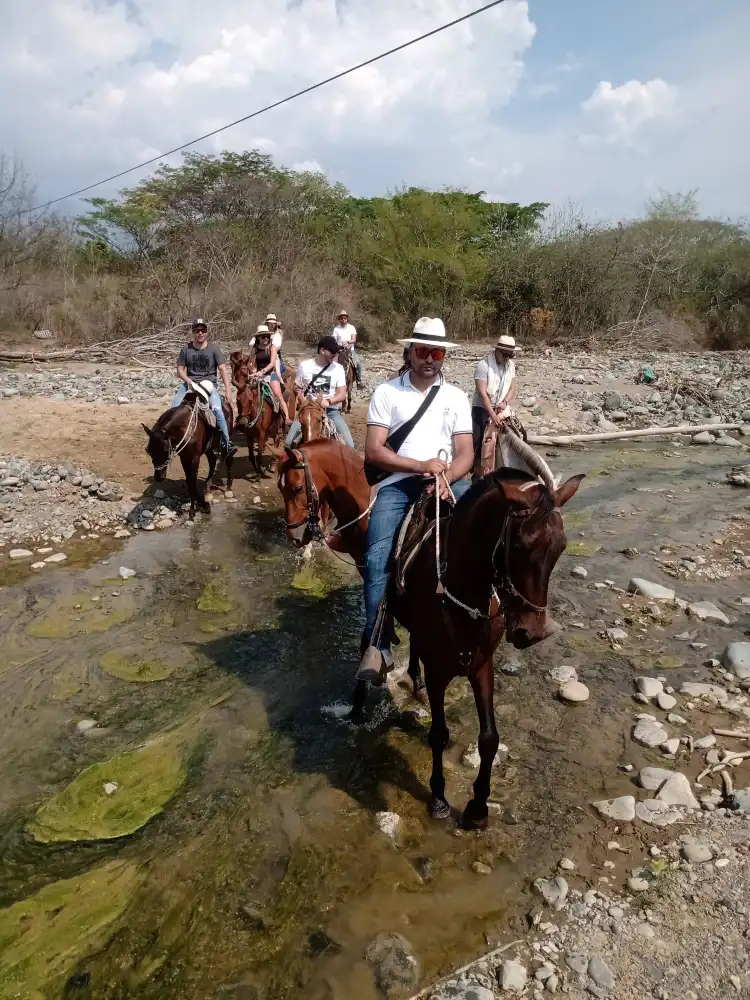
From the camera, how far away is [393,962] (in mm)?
3221

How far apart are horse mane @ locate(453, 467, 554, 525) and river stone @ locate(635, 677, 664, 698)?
2.72 m

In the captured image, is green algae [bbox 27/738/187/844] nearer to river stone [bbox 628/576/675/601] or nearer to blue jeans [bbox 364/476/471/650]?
blue jeans [bbox 364/476/471/650]

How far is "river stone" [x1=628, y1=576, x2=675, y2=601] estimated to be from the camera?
6.82 meters

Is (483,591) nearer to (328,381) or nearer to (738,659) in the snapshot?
(738,659)

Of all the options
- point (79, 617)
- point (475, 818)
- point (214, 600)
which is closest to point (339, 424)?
point (214, 600)

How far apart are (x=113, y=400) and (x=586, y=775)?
43.3 ft

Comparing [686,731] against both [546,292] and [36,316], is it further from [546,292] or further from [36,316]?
[546,292]

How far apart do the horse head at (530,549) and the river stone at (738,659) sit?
10.6 ft

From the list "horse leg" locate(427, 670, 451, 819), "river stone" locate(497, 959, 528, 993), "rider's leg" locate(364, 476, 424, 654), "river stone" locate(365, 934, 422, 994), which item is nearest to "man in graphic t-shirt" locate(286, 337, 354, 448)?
"rider's leg" locate(364, 476, 424, 654)

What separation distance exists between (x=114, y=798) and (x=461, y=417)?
344 centimetres

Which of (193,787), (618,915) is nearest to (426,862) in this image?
(618,915)

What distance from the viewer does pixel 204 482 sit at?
1091cm

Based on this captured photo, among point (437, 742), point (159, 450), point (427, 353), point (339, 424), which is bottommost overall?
point (437, 742)

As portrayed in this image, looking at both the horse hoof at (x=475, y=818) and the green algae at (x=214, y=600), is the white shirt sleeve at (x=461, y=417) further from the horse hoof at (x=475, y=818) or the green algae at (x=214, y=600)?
the green algae at (x=214, y=600)
